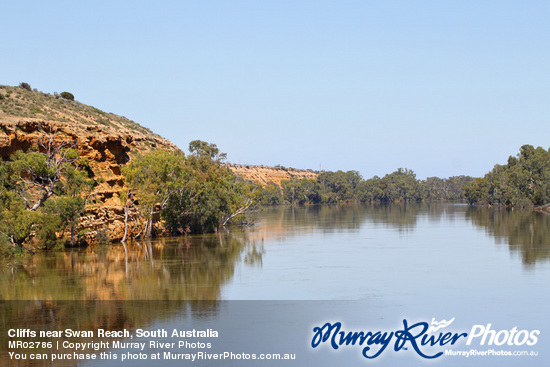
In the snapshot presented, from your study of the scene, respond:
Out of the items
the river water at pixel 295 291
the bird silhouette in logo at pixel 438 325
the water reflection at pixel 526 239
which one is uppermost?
the water reflection at pixel 526 239

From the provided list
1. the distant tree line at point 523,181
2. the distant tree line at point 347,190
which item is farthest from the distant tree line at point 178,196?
→ the distant tree line at point 347,190

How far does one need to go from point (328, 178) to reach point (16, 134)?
13286 cm

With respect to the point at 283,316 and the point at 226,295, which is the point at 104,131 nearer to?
the point at 226,295

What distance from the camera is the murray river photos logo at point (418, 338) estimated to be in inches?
697

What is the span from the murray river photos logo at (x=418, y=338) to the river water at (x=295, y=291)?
0.17 m

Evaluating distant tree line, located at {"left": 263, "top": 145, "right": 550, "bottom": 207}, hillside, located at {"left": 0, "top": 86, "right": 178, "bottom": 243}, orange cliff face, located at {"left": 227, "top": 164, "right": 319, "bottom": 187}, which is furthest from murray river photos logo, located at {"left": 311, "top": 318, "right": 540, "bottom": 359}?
orange cliff face, located at {"left": 227, "top": 164, "right": 319, "bottom": 187}

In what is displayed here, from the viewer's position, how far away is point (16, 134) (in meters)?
42.8

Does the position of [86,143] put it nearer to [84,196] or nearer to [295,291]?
[84,196]

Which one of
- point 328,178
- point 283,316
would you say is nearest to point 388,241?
point 283,316

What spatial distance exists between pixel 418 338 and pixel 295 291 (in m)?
7.91

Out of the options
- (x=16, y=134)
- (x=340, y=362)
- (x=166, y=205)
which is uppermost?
(x=16, y=134)

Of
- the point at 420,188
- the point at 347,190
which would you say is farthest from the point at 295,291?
the point at 420,188

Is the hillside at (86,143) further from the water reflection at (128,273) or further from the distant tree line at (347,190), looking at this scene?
the distant tree line at (347,190)

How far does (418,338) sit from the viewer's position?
18.8 meters
